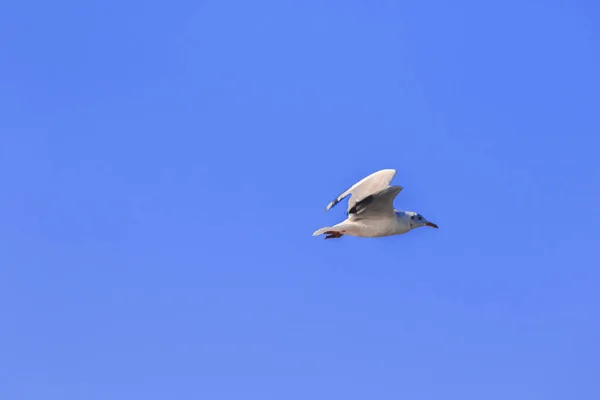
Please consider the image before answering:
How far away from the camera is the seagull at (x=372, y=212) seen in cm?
4300

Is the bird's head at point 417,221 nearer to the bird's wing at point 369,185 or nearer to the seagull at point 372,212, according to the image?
the seagull at point 372,212

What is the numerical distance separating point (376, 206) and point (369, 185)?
4.52ft

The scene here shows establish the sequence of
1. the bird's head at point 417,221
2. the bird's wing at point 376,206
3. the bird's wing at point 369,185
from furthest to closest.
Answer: the bird's head at point 417,221 < the bird's wing at point 376,206 < the bird's wing at point 369,185

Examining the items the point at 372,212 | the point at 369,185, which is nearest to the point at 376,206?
the point at 372,212

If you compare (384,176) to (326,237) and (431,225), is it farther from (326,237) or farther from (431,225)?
(431,225)

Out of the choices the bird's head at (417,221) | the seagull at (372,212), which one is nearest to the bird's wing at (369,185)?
the seagull at (372,212)

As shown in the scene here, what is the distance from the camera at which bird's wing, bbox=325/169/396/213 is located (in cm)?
4274

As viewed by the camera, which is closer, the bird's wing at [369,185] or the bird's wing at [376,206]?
the bird's wing at [369,185]

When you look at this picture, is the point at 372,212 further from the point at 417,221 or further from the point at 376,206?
the point at 417,221

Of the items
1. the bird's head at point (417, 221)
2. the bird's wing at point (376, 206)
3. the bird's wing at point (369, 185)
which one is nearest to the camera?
the bird's wing at point (369, 185)

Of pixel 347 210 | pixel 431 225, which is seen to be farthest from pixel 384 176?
pixel 431 225

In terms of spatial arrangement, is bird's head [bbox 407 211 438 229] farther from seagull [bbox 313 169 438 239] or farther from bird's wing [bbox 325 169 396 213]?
bird's wing [bbox 325 169 396 213]

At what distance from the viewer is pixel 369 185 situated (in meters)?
43.1

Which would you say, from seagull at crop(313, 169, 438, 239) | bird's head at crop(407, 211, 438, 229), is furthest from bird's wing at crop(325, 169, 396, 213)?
bird's head at crop(407, 211, 438, 229)
